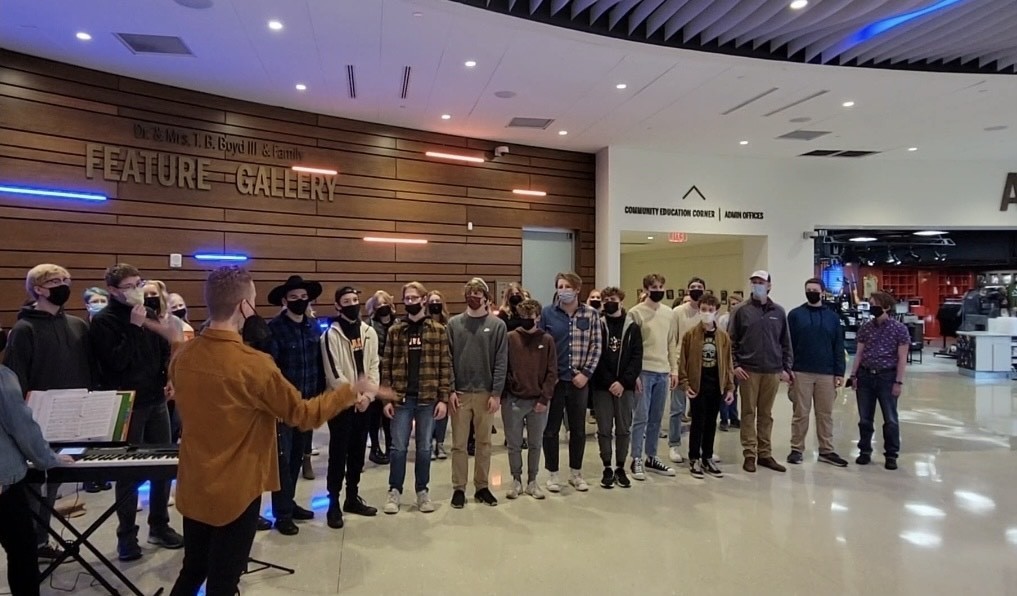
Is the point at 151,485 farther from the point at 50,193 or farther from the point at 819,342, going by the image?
the point at 819,342

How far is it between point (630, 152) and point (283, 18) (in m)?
6.46

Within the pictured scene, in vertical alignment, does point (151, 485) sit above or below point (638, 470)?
above

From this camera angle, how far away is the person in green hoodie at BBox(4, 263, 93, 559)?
10.2 ft

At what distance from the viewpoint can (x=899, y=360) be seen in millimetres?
5328


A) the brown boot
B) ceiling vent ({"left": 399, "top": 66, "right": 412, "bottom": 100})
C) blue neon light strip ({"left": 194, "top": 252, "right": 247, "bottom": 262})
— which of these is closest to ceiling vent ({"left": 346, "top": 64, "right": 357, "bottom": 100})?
ceiling vent ({"left": 399, "top": 66, "right": 412, "bottom": 100})

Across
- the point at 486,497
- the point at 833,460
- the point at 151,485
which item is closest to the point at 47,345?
the point at 151,485

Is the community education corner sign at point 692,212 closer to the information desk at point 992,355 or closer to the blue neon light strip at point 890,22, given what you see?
the blue neon light strip at point 890,22

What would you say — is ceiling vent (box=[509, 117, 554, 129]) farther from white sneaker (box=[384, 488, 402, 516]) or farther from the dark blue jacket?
white sneaker (box=[384, 488, 402, 516])

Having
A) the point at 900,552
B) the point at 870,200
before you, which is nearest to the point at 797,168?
the point at 870,200

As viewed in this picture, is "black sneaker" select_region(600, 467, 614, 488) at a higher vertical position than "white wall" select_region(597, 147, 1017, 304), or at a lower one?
lower

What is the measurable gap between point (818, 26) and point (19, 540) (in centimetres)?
743

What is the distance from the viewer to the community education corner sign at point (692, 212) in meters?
10.3

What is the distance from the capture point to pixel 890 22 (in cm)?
613

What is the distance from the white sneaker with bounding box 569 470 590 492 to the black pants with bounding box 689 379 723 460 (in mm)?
1073
